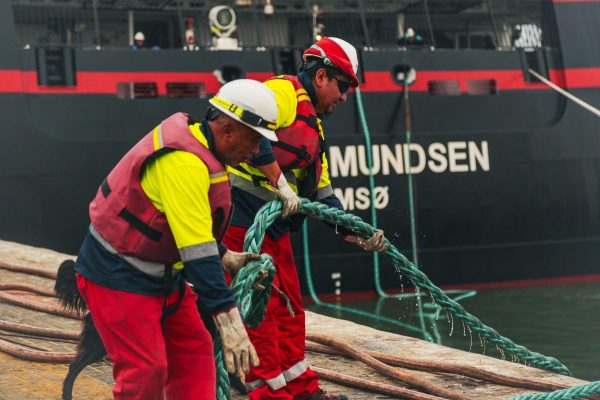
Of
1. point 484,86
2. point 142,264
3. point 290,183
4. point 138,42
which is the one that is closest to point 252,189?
point 290,183

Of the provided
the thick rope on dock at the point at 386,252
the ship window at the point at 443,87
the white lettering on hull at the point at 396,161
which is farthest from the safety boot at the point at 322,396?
the ship window at the point at 443,87

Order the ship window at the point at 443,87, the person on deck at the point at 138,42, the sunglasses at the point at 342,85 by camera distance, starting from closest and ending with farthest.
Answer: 1. the sunglasses at the point at 342,85
2. the person on deck at the point at 138,42
3. the ship window at the point at 443,87

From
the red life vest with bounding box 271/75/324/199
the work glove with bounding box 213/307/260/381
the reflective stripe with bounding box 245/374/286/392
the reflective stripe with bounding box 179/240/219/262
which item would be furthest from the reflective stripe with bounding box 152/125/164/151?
the reflective stripe with bounding box 245/374/286/392

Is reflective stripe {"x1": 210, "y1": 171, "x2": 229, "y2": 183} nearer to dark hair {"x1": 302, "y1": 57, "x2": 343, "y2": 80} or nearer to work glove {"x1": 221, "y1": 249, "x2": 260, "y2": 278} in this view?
work glove {"x1": 221, "y1": 249, "x2": 260, "y2": 278}

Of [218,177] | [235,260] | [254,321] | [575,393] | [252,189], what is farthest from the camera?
[252,189]

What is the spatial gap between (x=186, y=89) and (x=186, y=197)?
8.93 meters

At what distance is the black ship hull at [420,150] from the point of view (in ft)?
35.8

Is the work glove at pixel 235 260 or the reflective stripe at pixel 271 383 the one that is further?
the reflective stripe at pixel 271 383

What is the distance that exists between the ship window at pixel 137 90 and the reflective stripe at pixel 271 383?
296 inches

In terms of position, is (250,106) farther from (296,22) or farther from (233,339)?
(296,22)

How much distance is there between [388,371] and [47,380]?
1.73 m

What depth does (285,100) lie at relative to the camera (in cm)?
444

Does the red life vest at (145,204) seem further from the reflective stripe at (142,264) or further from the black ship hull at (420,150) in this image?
the black ship hull at (420,150)

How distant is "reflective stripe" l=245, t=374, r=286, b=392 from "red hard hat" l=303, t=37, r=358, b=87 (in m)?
1.39
